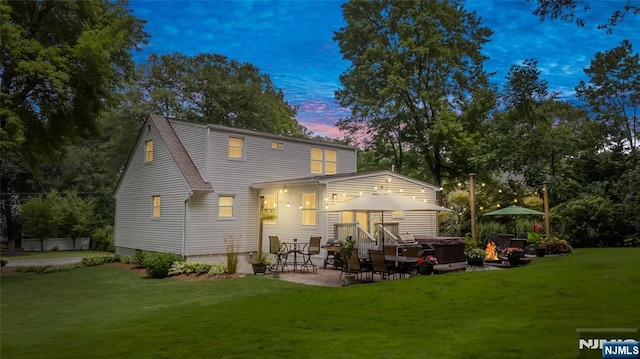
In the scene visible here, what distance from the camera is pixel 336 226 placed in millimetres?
16516

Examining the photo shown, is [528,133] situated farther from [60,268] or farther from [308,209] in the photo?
[60,268]

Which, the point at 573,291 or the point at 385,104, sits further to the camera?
the point at 385,104

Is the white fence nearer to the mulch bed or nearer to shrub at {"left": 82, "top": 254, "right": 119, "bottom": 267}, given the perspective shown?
the mulch bed

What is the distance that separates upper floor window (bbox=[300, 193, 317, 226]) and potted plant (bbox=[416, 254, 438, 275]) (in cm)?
584

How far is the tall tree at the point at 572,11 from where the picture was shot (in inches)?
270

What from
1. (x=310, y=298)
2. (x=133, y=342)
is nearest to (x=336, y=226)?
(x=310, y=298)

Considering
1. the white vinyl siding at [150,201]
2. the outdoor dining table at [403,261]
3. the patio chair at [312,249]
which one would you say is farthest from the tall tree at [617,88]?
the white vinyl siding at [150,201]

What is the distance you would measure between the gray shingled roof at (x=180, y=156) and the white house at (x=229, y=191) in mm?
44

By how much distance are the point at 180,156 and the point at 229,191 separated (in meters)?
2.60

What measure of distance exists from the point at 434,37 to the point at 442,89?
3655 mm

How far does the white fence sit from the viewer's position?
29.9m

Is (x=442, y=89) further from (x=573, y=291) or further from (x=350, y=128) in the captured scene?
(x=573, y=291)

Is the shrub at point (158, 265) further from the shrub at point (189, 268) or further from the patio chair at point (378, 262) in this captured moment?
the patio chair at point (378, 262)

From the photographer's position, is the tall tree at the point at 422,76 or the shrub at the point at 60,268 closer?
the shrub at the point at 60,268
